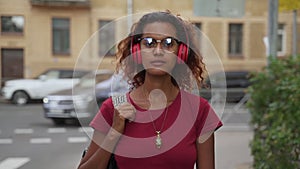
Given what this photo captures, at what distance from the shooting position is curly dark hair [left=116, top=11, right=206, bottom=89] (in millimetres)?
1919

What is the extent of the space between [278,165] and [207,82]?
2.74 m

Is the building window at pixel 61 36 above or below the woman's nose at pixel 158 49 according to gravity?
above

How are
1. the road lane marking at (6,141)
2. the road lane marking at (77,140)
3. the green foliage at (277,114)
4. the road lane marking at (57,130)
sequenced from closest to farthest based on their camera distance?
the green foliage at (277,114) < the road lane marking at (6,141) < the road lane marking at (77,140) < the road lane marking at (57,130)

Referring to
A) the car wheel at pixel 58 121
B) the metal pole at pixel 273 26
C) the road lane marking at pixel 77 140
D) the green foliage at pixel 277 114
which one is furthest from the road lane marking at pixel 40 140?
the metal pole at pixel 273 26

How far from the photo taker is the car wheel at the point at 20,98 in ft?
63.6

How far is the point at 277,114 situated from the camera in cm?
→ 482

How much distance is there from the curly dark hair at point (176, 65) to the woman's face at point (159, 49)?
0.11 ft

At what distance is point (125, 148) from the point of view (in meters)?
1.86

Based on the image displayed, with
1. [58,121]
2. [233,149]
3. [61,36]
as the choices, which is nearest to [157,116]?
[233,149]

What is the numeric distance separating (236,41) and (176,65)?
24073 mm

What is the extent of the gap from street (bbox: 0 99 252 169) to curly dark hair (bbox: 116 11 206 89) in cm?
279

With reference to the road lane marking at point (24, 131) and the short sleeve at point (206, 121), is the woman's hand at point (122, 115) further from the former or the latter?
the road lane marking at point (24, 131)

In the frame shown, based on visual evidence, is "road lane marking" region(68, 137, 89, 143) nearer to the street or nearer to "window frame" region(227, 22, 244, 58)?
the street

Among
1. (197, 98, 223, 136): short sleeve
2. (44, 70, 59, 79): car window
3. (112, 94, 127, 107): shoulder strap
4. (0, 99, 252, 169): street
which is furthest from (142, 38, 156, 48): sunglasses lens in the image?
(44, 70, 59, 79): car window
